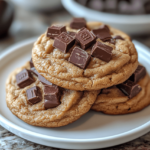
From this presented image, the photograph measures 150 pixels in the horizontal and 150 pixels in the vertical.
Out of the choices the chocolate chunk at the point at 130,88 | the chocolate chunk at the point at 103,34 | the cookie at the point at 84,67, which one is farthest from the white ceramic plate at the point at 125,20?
the chocolate chunk at the point at 130,88

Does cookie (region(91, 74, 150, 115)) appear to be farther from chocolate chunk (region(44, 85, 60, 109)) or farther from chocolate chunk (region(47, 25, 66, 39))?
chocolate chunk (region(47, 25, 66, 39))

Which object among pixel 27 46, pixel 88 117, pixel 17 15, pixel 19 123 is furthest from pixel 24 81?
pixel 17 15

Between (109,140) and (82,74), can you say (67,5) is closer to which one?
(82,74)

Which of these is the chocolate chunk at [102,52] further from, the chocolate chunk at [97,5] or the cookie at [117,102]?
the chocolate chunk at [97,5]

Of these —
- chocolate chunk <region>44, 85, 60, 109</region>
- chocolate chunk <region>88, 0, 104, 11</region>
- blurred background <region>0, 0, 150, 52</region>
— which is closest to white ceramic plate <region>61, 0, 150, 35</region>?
blurred background <region>0, 0, 150, 52</region>

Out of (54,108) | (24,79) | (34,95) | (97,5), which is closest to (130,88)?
(54,108)

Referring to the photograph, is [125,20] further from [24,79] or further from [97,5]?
[24,79]
